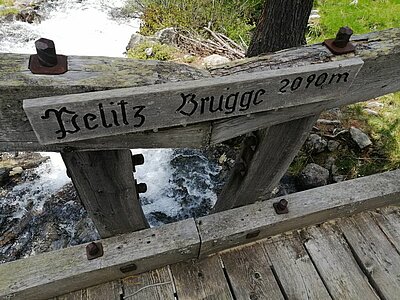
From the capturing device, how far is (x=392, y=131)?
375 cm

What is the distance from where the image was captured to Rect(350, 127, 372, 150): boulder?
142 inches

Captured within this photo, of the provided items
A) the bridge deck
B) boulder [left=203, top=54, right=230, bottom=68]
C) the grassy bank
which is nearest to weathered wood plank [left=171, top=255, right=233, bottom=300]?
the bridge deck

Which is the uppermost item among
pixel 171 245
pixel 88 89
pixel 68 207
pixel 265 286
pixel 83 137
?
pixel 88 89

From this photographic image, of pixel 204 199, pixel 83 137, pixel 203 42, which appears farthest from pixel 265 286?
pixel 203 42

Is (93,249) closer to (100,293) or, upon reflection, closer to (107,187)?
(100,293)

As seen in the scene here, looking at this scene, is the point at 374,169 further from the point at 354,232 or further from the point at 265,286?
the point at 265,286

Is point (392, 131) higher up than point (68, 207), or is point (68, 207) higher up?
point (392, 131)

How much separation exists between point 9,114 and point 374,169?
339 cm

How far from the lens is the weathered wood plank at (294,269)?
1.88 m

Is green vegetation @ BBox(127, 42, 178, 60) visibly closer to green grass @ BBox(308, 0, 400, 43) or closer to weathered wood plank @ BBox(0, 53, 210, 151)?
green grass @ BBox(308, 0, 400, 43)

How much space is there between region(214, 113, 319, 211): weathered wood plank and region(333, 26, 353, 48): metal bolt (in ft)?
1.22

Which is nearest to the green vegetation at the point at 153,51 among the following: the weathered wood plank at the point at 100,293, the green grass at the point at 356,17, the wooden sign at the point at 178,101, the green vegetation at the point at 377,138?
the green grass at the point at 356,17

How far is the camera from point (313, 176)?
3449mm

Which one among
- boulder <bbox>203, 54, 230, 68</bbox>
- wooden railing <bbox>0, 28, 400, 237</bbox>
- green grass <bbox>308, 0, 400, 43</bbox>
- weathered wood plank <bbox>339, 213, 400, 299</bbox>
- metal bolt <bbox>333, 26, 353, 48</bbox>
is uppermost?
metal bolt <bbox>333, 26, 353, 48</bbox>
